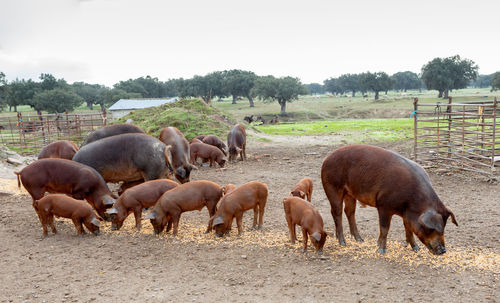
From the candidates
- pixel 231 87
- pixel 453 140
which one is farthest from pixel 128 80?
pixel 453 140

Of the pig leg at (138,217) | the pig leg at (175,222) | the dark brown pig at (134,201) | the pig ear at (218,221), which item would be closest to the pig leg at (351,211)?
the pig ear at (218,221)

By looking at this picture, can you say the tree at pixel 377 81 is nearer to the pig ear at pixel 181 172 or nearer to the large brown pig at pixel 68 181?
the pig ear at pixel 181 172

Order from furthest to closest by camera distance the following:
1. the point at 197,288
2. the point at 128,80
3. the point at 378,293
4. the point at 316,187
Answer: the point at 128,80
the point at 316,187
the point at 197,288
the point at 378,293

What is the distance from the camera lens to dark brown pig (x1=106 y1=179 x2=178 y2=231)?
708 centimetres

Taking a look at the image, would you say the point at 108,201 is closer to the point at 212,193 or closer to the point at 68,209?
the point at 68,209

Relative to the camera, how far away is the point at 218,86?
80.6m

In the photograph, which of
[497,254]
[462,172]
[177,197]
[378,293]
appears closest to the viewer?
[378,293]

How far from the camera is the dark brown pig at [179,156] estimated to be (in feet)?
32.0

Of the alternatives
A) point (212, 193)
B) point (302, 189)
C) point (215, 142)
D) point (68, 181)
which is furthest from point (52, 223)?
point (215, 142)

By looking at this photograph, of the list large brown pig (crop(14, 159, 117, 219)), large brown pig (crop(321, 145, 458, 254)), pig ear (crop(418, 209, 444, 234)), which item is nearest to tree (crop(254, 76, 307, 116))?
large brown pig (crop(14, 159, 117, 219))

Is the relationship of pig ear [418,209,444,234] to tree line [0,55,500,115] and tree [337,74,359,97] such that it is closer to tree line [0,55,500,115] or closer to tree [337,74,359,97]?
tree line [0,55,500,115]

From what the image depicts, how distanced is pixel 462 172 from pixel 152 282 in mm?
10096

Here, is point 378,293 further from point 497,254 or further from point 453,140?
point 453,140

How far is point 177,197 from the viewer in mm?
6785
